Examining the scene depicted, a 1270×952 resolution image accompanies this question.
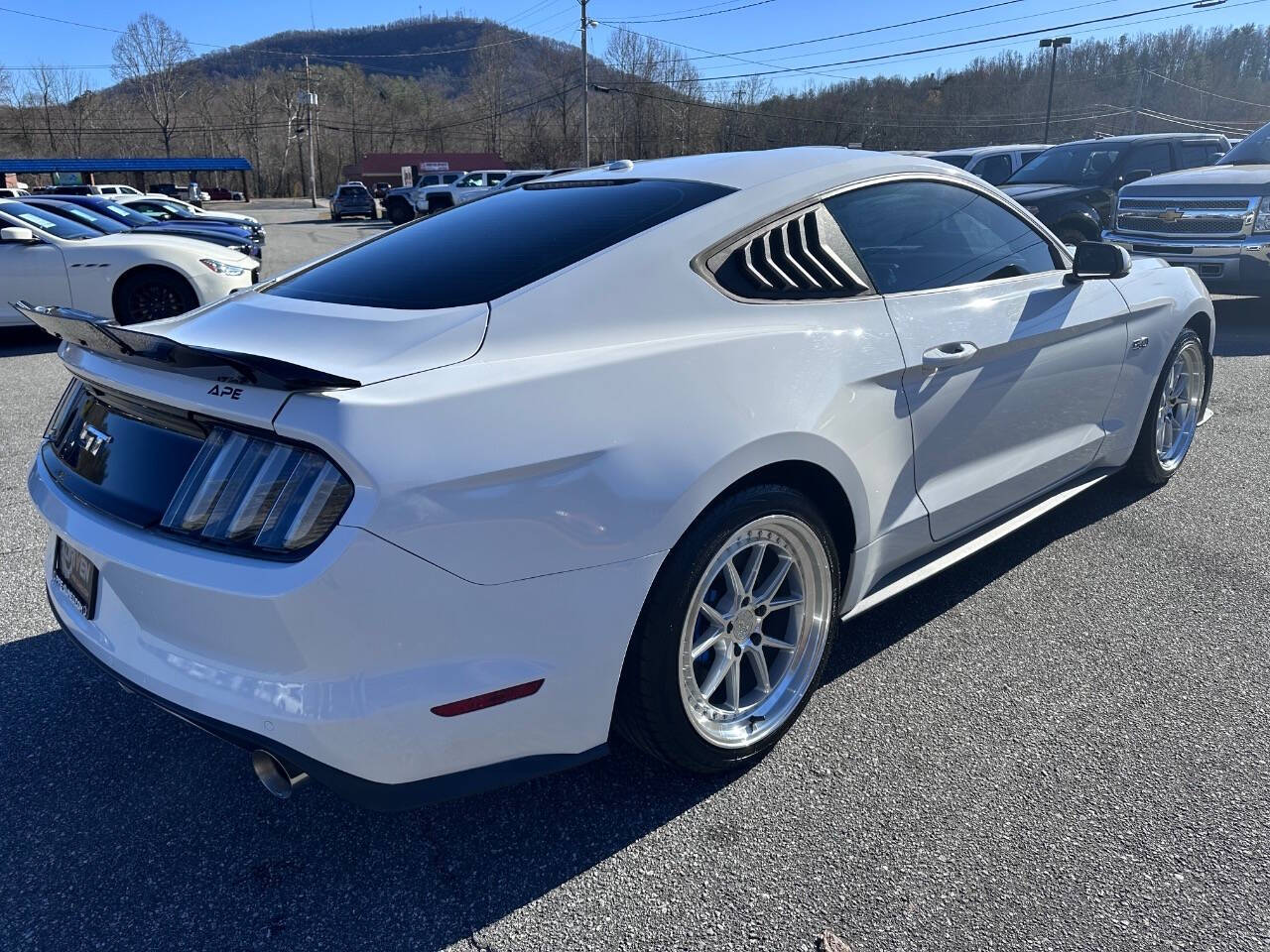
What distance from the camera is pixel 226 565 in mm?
1801

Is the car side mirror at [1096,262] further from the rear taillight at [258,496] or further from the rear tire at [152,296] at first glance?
the rear tire at [152,296]

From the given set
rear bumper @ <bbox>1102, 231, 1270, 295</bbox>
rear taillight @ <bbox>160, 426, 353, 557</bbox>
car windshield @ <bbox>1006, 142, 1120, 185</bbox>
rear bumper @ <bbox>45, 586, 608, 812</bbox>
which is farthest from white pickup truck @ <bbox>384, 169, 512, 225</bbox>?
rear bumper @ <bbox>45, 586, 608, 812</bbox>

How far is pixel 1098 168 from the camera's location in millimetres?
12453

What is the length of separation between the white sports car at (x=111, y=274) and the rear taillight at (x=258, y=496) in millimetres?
7792

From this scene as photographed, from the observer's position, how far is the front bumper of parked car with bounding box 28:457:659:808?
5.70ft

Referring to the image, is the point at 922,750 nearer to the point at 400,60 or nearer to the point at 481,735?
the point at 481,735

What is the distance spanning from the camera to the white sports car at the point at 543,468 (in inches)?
69.8

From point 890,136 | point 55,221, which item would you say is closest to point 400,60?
point 890,136

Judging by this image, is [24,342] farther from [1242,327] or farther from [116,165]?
[116,165]

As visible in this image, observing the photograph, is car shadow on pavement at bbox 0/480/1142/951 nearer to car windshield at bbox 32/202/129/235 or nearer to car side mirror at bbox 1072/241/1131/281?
car side mirror at bbox 1072/241/1131/281

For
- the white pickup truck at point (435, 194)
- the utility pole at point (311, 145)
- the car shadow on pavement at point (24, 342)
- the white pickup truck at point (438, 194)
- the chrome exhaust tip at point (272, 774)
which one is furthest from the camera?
the utility pole at point (311, 145)

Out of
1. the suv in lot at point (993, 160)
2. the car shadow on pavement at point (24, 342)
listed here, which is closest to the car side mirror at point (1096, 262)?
the car shadow on pavement at point (24, 342)

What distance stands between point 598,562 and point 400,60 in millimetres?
211002

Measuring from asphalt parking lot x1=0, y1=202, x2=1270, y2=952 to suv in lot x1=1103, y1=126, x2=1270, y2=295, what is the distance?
6.87 meters
